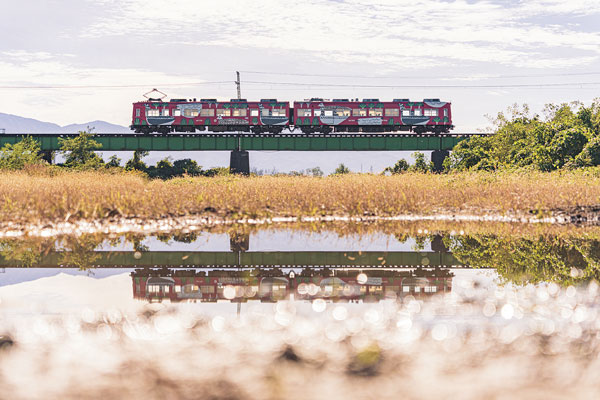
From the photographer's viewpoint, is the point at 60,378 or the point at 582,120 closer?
the point at 60,378

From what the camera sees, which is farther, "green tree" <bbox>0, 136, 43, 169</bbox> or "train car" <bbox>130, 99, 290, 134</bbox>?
"train car" <bbox>130, 99, 290, 134</bbox>

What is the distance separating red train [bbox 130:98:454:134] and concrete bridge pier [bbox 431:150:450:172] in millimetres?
4664

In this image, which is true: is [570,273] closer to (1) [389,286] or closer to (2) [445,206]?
(1) [389,286]

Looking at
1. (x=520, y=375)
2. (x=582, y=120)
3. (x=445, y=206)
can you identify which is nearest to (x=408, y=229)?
(x=445, y=206)

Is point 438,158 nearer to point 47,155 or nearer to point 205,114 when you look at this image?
point 205,114

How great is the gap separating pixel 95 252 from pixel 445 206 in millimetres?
11221

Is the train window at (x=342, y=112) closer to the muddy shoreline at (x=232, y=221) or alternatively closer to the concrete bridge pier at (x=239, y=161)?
the concrete bridge pier at (x=239, y=161)

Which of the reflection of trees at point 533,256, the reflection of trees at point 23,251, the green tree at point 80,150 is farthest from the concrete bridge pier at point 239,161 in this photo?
the reflection of trees at point 533,256

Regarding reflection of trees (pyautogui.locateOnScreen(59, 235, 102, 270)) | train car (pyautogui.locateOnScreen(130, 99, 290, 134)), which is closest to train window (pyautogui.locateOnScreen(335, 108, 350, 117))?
train car (pyautogui.locateOnScreen(130, 99, 290, 134))

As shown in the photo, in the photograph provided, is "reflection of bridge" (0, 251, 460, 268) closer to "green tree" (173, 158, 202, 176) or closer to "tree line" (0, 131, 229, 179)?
"tree line" (0, 131, 229, 179)

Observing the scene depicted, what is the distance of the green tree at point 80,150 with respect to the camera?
201ft

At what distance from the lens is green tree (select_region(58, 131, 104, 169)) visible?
61.2 m

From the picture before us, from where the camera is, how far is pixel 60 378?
→ 3.82 m

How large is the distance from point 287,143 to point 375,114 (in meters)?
10.2
